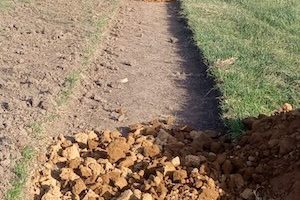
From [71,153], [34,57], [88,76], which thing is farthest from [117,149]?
[34,57]

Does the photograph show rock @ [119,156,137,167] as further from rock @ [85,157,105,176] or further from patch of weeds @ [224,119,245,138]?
patch of weeds @ [224,119,245,138]

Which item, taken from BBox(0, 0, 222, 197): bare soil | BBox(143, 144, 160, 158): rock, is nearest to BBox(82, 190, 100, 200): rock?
BBox(0, 0, 222, 197): bare soil

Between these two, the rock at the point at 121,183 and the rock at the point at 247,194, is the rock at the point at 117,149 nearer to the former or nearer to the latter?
the rock at the point at 121,183

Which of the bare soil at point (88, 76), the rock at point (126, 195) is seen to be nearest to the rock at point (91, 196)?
the rock at point (126, 195)

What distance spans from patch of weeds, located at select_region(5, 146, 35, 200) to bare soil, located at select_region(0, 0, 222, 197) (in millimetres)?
50

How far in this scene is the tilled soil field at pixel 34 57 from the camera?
15.0ft

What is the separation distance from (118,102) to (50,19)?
9.32 feet

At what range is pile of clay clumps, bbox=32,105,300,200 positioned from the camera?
13.0 ft

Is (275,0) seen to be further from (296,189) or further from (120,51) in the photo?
(296,189)

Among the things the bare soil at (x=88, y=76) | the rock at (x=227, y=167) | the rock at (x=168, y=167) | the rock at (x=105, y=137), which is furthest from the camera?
the bare soil at (x=88, y=76)

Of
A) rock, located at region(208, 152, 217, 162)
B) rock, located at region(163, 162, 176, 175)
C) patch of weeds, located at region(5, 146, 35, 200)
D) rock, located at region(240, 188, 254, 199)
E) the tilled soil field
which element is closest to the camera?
patch of weeds, located at region(5, 146, 35, 200)

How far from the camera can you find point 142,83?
605 cm

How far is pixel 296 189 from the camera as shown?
3.76 m

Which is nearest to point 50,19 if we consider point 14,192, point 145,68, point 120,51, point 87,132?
point 120,51
